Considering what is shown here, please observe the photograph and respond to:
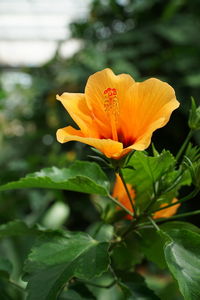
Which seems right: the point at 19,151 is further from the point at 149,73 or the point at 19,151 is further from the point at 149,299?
the point at 149,299

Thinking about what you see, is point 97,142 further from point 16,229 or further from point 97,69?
point 97,69

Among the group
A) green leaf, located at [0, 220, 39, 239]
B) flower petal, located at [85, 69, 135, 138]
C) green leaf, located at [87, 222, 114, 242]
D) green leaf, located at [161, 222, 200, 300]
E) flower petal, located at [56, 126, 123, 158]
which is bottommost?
green leaf, located at [87, 222, 114, 242]

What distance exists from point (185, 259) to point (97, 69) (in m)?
1.65

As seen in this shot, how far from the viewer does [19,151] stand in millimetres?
2637

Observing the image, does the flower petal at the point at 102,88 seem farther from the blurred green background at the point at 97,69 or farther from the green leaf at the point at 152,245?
the blurred green background at the point at 97,69

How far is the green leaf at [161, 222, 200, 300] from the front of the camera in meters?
0.45

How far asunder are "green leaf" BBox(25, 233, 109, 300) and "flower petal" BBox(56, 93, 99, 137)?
0.15 metres

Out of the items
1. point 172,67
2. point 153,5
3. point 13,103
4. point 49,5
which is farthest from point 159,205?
point 49,5

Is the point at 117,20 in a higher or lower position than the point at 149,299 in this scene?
higher

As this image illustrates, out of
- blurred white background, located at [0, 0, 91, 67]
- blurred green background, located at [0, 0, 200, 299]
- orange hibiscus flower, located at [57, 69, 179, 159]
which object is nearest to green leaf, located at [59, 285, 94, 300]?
orange hibiscus flower, located at [57, 69, 179, 159]

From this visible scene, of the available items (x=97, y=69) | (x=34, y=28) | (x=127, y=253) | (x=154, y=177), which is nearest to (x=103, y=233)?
(x=127, y=253)

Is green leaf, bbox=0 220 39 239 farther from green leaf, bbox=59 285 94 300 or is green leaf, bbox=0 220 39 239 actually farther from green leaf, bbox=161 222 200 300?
green leaf, bbox=161 222 200 300

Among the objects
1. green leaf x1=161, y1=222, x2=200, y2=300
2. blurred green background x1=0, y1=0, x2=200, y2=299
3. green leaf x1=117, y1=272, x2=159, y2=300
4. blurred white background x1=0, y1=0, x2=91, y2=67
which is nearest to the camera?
green leaf x1=161, y1=222, x2=200, y2=300

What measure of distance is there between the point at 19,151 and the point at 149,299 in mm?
2149
